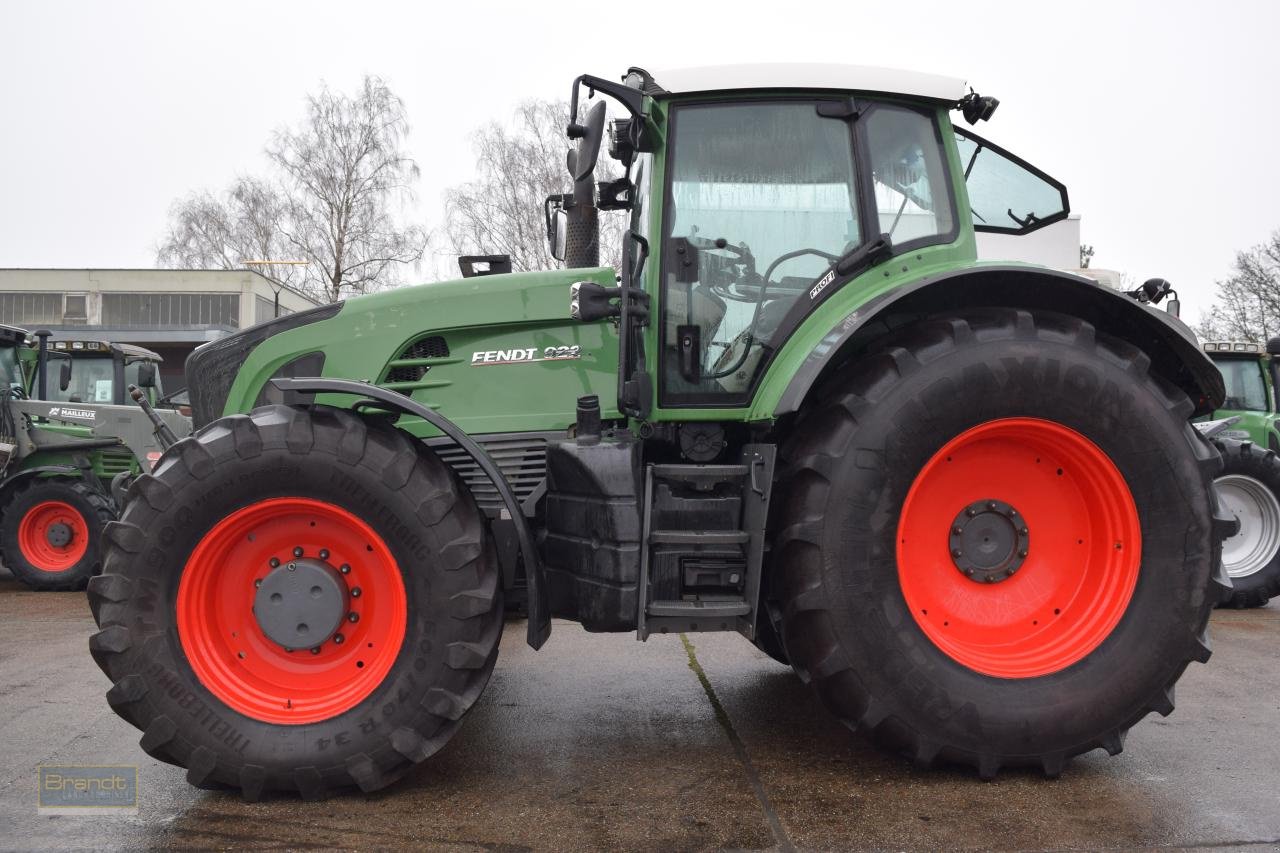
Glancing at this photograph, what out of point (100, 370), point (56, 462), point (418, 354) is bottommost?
point (56, 462)

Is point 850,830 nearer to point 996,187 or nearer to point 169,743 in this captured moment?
point 169,743

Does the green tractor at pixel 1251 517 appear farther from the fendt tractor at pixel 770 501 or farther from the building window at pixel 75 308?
the building window at pixel 75 308

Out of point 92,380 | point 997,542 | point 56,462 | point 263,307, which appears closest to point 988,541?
point 997,542

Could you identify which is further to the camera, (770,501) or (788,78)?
(788,78)

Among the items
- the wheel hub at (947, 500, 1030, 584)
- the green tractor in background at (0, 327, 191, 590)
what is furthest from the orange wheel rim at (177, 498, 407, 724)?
the green tractor in background at (0, 327, 191, 590)

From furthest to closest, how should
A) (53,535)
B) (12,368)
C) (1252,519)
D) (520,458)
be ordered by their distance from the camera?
(12,368), (53,535), (1252,519), (520,458)

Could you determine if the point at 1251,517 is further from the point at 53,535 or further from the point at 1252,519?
the point at 53,535

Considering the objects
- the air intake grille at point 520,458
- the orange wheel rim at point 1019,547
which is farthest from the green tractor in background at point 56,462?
the orange wheel rim at point 1019,547

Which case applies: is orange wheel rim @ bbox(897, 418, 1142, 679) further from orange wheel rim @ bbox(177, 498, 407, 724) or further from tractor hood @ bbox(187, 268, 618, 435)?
orange wheel rim @ bbox(177, 498, 407, 724)

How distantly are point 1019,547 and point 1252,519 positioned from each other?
499 centimetres

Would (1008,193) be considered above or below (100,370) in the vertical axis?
above

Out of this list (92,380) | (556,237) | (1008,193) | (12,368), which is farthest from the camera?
(92,380)

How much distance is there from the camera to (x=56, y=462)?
9.07m

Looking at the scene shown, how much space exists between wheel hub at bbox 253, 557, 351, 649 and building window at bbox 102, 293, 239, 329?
3328 centimetres
